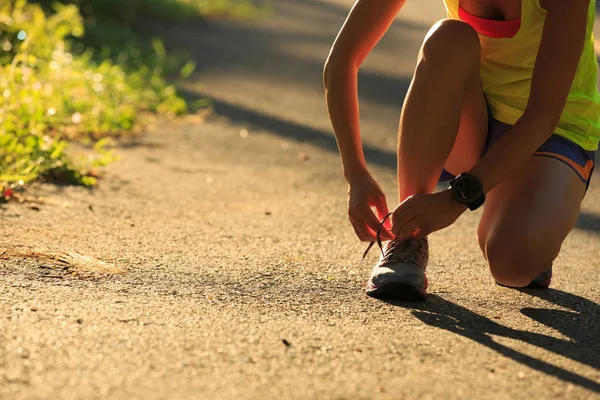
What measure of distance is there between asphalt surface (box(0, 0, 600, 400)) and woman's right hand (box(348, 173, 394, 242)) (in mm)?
214

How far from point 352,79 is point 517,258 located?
745mm

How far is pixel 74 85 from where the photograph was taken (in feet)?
19.9

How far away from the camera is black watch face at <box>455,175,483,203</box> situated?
2.63 meters

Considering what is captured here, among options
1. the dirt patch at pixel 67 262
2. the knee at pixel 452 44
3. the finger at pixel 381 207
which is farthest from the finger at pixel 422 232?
the dirt patch at pixel 67 262

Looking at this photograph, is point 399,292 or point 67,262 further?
point 67,262

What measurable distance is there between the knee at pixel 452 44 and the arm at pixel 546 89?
0.24 meters

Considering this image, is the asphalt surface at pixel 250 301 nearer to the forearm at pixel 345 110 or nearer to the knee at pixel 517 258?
the knee at pixel 517 258

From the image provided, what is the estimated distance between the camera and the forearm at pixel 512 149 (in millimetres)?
2664

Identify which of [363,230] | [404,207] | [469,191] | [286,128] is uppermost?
[469,191]

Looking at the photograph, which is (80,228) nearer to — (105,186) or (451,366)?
(105,186)

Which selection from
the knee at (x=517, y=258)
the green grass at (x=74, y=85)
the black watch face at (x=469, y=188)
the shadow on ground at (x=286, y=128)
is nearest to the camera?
the black watch face at (x=469, y=188)

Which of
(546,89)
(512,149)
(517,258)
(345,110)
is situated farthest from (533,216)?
(345,110)

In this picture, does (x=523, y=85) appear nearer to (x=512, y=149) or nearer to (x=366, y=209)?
(x=512, y=149)

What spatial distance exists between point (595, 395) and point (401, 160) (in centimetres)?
103
